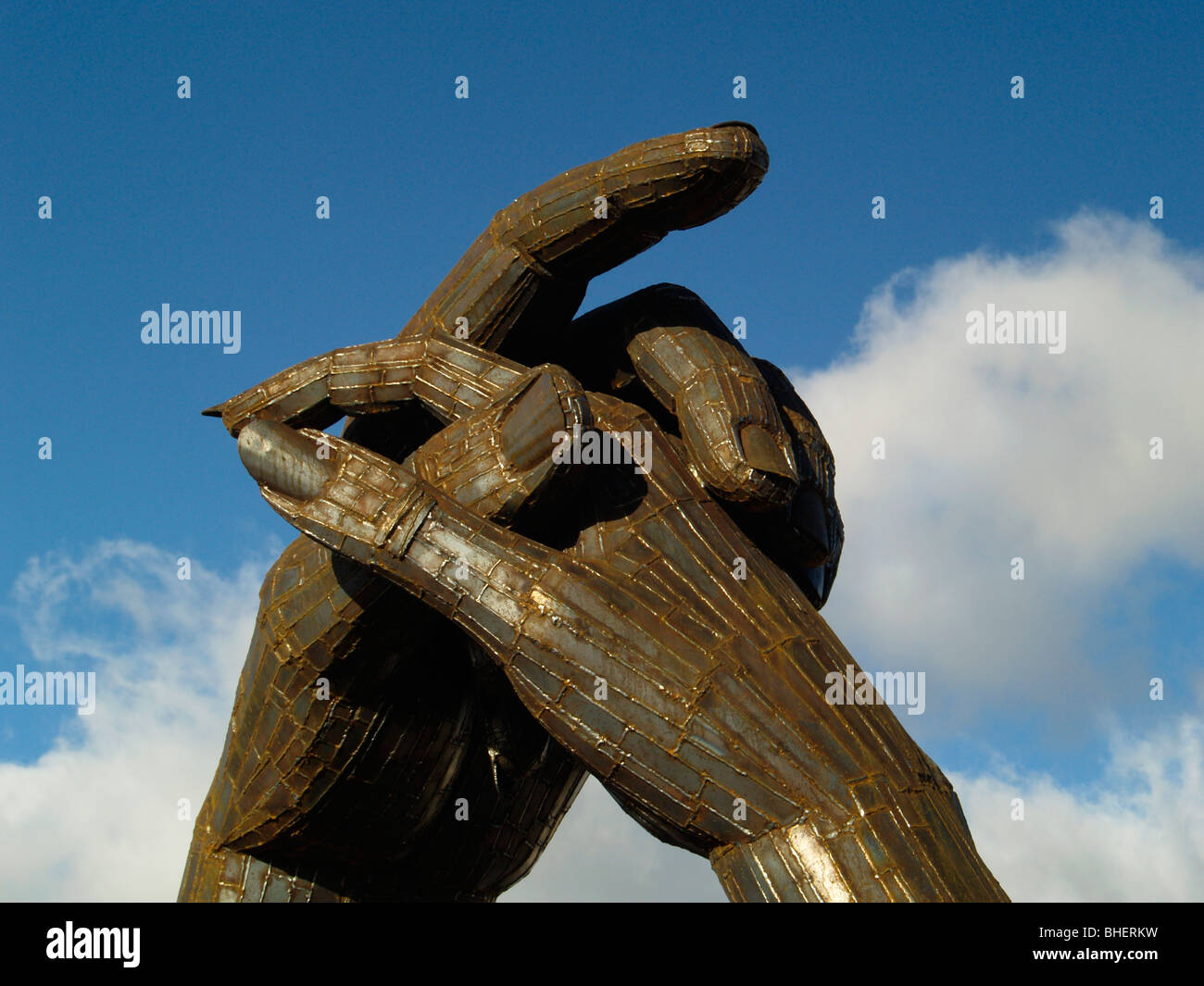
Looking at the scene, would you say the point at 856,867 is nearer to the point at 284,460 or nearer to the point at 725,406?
the point at 725,406

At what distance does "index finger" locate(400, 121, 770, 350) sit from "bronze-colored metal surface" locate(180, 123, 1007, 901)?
0.02 m

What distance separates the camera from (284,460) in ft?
22.7

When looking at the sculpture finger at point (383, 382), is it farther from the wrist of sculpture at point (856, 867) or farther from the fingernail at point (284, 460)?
the wrist of sculpture at point (856, 867)

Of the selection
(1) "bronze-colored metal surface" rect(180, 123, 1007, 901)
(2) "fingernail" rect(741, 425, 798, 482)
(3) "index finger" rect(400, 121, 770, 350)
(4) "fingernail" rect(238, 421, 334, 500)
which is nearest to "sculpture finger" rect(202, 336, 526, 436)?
(1) "bronze-colored metal surface" rect(180, 123, 1007, 901)

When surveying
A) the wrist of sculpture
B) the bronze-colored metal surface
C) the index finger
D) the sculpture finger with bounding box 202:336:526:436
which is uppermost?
the index finger

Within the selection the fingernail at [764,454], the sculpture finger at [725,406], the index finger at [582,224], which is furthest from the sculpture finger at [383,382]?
the fingernail at [764,454]

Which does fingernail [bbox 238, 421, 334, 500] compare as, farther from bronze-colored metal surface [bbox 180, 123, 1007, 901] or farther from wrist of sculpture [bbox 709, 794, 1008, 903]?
wrist of sculpture [bbox 709, 794, 1008, 903]

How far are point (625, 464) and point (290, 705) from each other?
2.28m

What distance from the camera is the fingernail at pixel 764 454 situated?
6.82m

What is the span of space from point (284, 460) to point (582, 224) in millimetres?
1971

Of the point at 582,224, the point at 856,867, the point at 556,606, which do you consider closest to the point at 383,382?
the point at 582,224

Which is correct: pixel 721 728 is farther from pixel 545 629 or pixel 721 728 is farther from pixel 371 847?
pixel 371 847

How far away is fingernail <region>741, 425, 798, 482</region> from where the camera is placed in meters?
6.82
